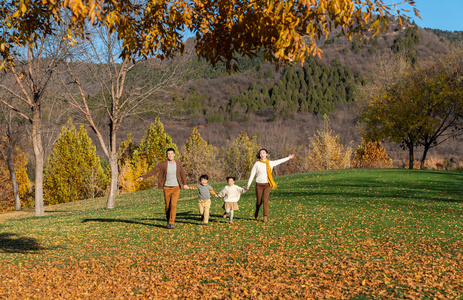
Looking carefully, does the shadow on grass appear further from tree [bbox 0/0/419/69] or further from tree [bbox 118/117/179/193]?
tree [bbox 118/117/179/193]

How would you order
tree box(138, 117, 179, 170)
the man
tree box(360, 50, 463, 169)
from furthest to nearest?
1. tree box(138, 117, 179, 170)
2. tree box(360, 50, 463, 169)
3. the man

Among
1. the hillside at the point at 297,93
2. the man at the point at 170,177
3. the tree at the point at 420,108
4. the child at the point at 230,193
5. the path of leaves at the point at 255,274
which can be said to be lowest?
the path of leaves at the point at 255,274

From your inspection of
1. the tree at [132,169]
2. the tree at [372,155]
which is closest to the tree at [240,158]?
the tree at [132,169]

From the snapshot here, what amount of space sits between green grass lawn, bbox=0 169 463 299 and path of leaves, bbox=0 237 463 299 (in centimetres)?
2

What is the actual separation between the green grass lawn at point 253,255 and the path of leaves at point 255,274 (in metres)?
0.02

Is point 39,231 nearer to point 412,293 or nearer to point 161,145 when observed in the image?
point 412,293

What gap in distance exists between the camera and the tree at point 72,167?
1570 inches

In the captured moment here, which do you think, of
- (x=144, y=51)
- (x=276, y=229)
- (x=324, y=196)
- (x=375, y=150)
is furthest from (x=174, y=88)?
(x=375, y=150)

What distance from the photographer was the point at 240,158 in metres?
50.2

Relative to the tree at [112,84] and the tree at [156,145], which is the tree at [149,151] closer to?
the tree at [156,145]

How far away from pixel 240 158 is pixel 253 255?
42.1 meters

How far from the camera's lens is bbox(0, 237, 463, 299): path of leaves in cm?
592

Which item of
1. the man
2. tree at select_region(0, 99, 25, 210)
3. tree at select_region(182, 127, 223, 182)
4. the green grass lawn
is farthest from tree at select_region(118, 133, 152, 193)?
the man

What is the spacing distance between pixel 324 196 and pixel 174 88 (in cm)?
983
